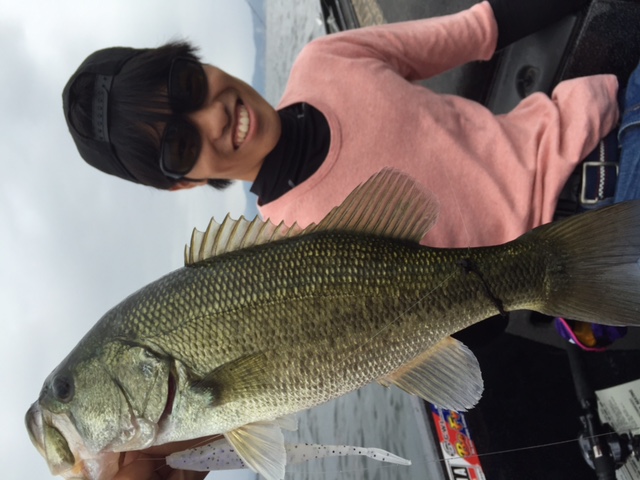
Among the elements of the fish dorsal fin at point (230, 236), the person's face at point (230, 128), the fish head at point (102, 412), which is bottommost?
the fish head at point (102, 412)

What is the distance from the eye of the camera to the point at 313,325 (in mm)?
808

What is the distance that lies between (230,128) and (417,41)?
26.4 inches

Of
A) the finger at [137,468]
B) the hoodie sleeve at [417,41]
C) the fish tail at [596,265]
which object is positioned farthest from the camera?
the hoodie sleeve at [417,41]

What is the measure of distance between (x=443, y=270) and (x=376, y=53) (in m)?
0.88

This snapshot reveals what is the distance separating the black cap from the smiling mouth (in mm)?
312

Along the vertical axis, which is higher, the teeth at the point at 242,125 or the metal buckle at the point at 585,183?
the teeth at the point at 242,125

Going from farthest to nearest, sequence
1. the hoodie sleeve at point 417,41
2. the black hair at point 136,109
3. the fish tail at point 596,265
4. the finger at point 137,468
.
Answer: the hoodie sleeve at point 417,41 → the black hair at point 136,109 → the finger at point 137,468 → the fish tail at point 596,265

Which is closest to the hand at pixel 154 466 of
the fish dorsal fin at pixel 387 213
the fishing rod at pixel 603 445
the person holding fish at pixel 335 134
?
the fish dorsal fin at pixel 387 213

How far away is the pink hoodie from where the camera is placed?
123 cm

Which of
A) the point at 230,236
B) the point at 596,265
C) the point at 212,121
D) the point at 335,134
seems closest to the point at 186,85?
the point at 212,121

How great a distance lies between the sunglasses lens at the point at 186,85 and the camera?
1223 mm

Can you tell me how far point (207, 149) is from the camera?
1258 mm

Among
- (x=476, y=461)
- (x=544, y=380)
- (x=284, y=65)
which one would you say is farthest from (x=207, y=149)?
(x=284, y=65)

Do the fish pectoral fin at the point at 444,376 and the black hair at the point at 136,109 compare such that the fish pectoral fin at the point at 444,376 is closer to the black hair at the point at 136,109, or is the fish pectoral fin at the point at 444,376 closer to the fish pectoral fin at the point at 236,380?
the fish pectoral fin at the point at 236,380
